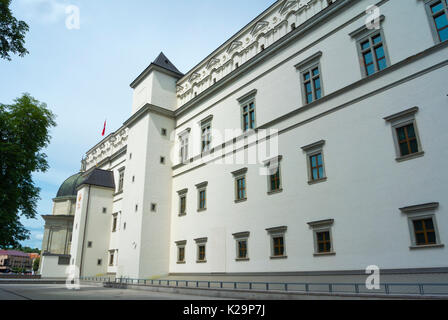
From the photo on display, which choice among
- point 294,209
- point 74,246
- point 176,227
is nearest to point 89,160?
point 74,246

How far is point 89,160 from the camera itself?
156 ft

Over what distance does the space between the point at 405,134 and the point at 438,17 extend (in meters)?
4.88

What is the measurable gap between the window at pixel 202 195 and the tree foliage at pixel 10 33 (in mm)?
14445

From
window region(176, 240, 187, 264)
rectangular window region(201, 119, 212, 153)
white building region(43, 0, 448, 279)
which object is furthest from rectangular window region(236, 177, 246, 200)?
window region(176, 240, 187, 264)

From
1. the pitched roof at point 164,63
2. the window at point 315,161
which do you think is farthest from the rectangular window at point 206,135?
the window at point 315,161

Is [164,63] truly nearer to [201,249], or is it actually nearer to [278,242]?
[201,249]

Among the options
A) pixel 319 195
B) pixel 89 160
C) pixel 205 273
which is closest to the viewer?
pixel 319 195

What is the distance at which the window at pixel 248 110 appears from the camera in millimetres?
21375

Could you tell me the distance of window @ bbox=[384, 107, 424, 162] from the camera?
43.0 ft

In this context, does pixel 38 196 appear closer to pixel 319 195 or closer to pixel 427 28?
pixel 319 195

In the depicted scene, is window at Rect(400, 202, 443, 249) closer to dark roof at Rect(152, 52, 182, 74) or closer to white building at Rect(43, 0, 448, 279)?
white building at Rect(43, 0, 448, 279)

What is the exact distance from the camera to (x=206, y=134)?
2512 centimetres

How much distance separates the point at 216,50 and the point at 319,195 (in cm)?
1494
